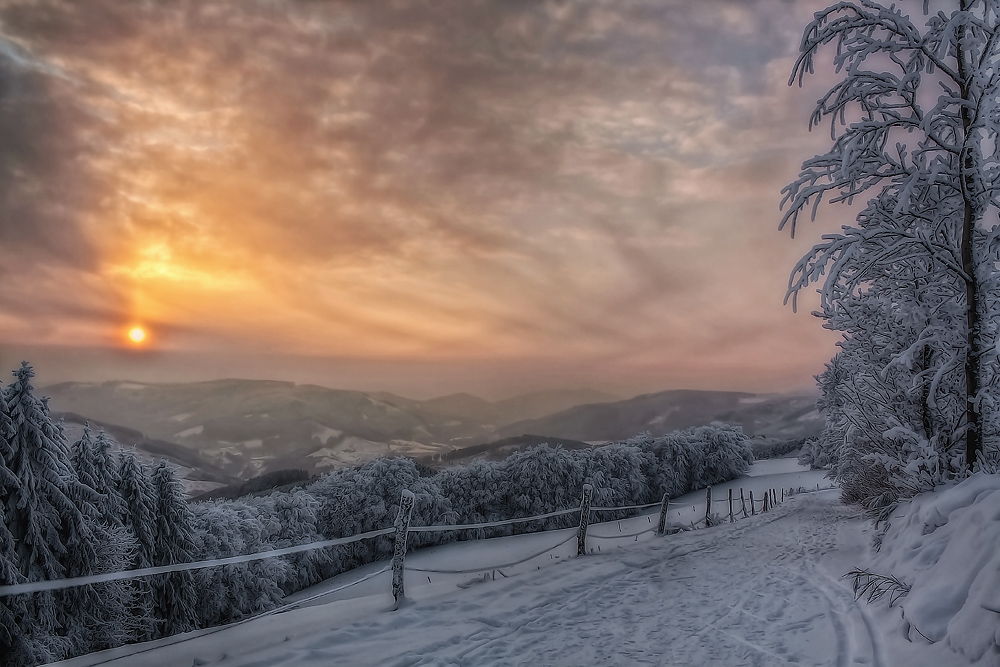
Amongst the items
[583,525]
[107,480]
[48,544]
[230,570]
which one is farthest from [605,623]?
[230,570]

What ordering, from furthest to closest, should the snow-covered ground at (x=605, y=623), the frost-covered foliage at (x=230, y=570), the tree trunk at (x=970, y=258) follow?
the frost-covered foliage at (x=230, y=570)
the tree trunk at (x=970, y=258)
the snow-covered ground at (x=605, y=623)

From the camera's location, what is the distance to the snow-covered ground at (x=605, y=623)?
4.86 m

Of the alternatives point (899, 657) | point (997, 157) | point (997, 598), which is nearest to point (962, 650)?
point (997, 598)

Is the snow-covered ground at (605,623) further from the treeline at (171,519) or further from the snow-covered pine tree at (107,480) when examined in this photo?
the snow-covered pine tree at (107,480)

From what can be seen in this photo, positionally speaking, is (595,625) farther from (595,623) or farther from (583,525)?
(583,525)

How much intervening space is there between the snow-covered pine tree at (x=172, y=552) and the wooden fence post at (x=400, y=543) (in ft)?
56.3

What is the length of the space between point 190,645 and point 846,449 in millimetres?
16261

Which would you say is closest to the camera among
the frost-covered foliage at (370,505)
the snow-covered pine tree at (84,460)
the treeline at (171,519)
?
the treeline at (171,519)

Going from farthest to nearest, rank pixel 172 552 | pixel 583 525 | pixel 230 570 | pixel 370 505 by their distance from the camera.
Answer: pixel 370 505, pixel 230 570, pixel 172 552, pixel 583 525

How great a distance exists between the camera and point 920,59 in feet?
21.5

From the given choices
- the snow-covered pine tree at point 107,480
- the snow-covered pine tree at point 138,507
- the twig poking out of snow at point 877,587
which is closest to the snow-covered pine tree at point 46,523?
the snow-covered pine tree at point 107,480

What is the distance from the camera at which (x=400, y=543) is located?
6.98 metres

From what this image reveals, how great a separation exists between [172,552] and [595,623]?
21008 mm

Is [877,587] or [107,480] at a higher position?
[107,480]
